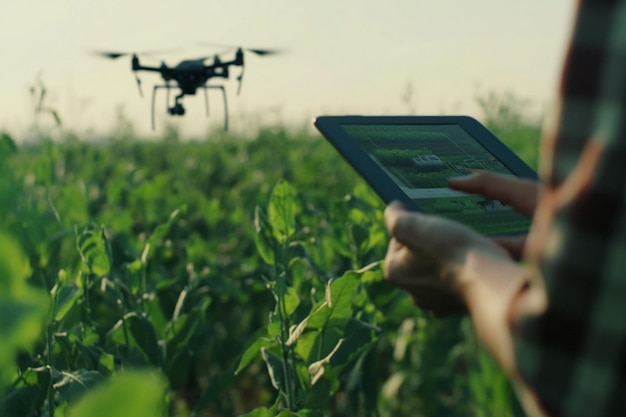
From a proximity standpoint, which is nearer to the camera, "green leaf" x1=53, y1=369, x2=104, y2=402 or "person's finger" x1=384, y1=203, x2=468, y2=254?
"person's finger" x1=384, y1=203, x2=468, y2=254

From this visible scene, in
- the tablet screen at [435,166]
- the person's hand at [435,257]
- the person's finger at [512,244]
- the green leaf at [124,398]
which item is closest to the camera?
the green leaf at [124,398]

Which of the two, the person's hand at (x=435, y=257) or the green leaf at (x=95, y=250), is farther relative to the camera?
the green leaf at (x=95, y=250)

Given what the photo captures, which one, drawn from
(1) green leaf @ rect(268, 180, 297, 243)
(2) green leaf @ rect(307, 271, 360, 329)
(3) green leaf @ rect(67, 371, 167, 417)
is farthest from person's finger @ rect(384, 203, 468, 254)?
(1) green leaf @ rect(268, 180, 297, 243)

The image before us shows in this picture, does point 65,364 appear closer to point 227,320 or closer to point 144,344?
point 144,344

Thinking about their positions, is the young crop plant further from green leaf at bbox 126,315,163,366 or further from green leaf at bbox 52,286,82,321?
green leaf at bbox 52,286,82,321

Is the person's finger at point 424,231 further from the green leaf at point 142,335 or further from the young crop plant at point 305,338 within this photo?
the green leaf at point 142,335

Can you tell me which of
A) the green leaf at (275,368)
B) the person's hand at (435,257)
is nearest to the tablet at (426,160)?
the person's hand at (435,257)

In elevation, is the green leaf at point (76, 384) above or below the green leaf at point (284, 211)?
below
